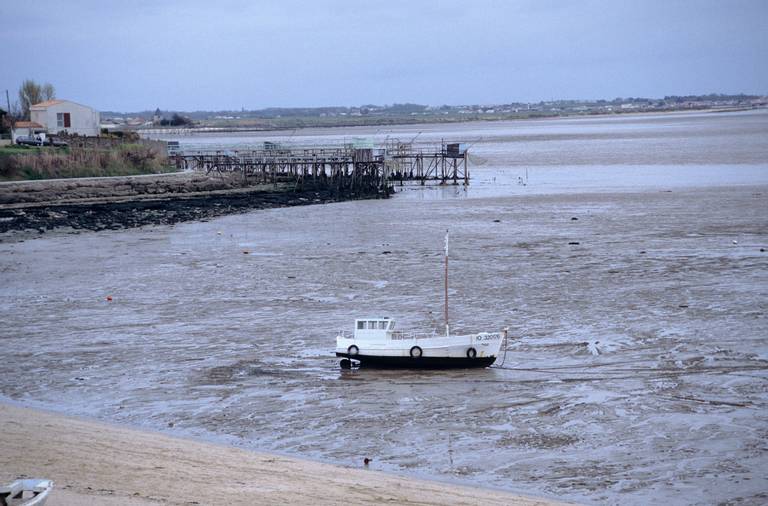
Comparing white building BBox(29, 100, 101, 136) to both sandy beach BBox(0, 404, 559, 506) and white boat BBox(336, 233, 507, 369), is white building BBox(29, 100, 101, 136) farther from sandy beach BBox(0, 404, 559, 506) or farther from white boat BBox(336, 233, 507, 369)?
sandy beach BBox(0, 404, 559, 506)

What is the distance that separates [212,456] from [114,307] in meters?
13.8

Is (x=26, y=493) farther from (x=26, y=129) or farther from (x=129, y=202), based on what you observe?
(x=26, y=129)

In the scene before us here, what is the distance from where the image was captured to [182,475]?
13.8 m

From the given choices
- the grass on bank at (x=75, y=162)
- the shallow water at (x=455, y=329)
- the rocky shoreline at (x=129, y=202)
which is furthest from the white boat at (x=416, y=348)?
the grass on bank at (x=75, y=162)

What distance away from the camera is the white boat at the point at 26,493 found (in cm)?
1070

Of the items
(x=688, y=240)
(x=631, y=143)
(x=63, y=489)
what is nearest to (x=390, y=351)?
(x=63, y=489)

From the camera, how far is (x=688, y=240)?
122 ft

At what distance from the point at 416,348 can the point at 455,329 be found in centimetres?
320

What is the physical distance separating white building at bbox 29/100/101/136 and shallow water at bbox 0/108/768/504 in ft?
120

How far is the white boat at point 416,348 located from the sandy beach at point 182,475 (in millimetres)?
5596

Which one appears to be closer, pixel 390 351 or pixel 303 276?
pixel 390 351

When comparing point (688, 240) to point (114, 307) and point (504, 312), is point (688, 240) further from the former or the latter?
point (114, 307)

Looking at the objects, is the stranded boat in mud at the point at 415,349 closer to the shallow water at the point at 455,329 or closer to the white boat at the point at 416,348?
the white boat at the point at 416,348

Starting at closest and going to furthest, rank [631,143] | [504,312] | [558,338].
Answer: [558,338], [504,312], [631,143]
